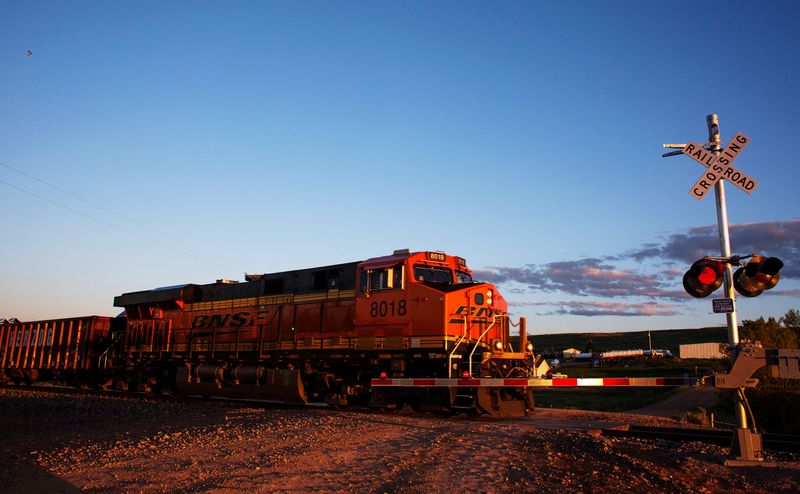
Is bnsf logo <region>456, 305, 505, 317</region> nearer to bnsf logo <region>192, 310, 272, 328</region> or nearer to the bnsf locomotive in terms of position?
the bnsf locomotive

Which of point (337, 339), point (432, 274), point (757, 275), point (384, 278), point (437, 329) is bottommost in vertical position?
point (337, 339)

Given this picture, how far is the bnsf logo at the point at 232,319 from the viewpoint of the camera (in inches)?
823

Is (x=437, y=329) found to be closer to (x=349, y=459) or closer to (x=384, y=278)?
(x=384, y=278)

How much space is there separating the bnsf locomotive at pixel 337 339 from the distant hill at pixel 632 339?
321ft

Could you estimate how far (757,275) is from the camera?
30.5 ft

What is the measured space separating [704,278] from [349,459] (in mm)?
6281

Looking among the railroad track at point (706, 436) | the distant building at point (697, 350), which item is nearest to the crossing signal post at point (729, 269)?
the railroad track at point (706, 436)

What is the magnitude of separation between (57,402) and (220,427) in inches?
389

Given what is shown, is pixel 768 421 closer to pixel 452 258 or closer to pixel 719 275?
pixel 452 258

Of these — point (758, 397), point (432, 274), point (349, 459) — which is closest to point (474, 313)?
point (432, 274)

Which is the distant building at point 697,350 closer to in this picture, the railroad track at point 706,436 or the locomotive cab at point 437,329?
the locomotive cab at point 437,329

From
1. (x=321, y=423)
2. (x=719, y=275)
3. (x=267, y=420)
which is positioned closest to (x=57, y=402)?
(x=267, y=420)

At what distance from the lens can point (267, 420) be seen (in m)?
14.0

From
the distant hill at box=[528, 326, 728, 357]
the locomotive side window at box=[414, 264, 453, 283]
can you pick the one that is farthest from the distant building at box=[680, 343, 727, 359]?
→ the locomotive side window at box=[414, 264, 453, 283]
